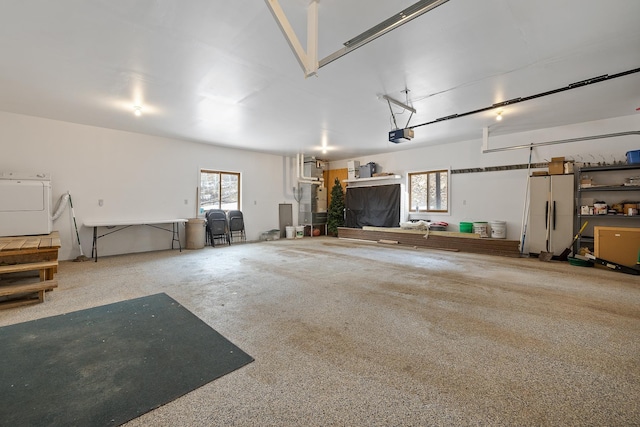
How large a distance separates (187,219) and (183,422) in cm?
664

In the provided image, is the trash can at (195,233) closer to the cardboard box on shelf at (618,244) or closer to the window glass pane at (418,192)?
the window glass pane at (418,192)

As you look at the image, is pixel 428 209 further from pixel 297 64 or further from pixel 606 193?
pixel 297 64

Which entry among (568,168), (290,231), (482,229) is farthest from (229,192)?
(568,168)

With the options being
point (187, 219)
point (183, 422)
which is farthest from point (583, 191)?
point (187, 219)

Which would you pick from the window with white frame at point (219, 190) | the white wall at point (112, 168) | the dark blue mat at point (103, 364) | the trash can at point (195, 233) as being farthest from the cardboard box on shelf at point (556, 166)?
the trash can at point (195, 233)

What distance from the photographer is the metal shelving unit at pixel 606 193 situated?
5195mm

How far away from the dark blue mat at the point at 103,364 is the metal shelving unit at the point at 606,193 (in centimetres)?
704

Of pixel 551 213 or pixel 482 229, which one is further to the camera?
pixel 482 229

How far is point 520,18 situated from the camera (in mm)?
2559

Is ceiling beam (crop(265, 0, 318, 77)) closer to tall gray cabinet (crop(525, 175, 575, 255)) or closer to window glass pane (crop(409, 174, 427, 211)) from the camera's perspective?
tall gray cabinet (crop(525, 175, 575, 255))

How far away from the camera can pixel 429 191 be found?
26.8ft

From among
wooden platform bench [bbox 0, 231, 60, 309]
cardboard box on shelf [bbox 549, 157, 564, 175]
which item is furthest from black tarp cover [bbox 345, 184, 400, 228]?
wooden platform bench [bbox 0, 231, 60, 309]

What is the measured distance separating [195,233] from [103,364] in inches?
217

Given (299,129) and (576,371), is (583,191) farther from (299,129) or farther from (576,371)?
(299,129)
